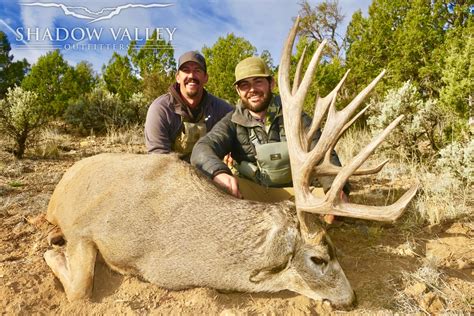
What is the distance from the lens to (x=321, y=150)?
7.83 ft

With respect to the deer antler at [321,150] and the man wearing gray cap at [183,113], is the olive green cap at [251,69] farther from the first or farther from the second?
the deer antler at [321,150]

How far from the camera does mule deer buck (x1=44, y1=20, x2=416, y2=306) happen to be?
2.35 meters

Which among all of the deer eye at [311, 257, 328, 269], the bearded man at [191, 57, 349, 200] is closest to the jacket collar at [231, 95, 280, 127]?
the bearded man at [191, 57, 349, 200]

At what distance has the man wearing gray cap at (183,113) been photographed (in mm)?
4676

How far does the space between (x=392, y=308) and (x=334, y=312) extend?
0.44 m

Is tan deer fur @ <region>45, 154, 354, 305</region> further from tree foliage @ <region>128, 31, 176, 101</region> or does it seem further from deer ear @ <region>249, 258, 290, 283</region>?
tree foliage @ <region>128, 31, 176, 101</region>

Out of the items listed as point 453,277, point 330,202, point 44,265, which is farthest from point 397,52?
point 44,265

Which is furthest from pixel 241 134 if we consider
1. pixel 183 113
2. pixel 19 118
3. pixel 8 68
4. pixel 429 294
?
pixel 8 68

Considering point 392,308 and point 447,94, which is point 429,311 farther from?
point 447,94

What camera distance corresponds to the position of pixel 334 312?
242 centimetres

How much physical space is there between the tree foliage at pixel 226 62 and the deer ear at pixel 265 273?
39.5ft

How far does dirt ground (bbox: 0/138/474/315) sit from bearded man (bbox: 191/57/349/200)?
0.81 meters

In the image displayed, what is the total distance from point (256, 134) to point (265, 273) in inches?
74.7

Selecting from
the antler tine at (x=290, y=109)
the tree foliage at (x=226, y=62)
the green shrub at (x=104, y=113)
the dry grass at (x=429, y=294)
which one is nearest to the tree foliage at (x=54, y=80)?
the green shrub at (x=104, y=113)
